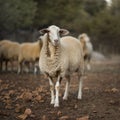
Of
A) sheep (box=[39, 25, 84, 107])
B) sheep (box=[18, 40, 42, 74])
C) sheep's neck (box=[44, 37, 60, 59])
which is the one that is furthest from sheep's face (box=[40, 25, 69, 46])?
sheep (box=[18, 40, 42, 74])

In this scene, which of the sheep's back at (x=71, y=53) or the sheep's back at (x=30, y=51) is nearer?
the sheep's back at (x=71, y=53)

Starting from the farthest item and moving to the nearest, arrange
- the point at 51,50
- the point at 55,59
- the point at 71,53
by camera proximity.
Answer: the point at 71,53 → the point at 51,50 → the point at 55,59

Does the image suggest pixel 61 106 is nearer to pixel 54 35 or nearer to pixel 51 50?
pixel 51 50

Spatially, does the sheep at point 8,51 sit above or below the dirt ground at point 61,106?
above

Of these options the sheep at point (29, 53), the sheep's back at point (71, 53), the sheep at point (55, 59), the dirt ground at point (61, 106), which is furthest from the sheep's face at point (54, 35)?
the sheep at point (29, 53)

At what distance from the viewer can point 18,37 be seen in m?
39.3

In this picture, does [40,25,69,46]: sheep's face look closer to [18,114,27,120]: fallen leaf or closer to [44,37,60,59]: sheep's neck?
[44,37,60,59]: sheep's neck

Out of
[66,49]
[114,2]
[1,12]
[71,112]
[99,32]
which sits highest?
[114,2]

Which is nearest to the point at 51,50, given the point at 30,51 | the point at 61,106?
the point at 61,106

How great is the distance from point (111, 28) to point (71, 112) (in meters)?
42.3

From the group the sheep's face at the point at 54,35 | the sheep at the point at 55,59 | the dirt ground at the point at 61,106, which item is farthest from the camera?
the sheep at the point at 55,59

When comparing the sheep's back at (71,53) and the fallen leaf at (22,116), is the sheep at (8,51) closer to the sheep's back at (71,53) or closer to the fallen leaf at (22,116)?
the sheep's back at (71,53)

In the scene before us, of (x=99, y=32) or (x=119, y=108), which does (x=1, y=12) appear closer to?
(x=119, y=108)

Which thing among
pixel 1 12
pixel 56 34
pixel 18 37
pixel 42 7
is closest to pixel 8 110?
pixel 56 34
